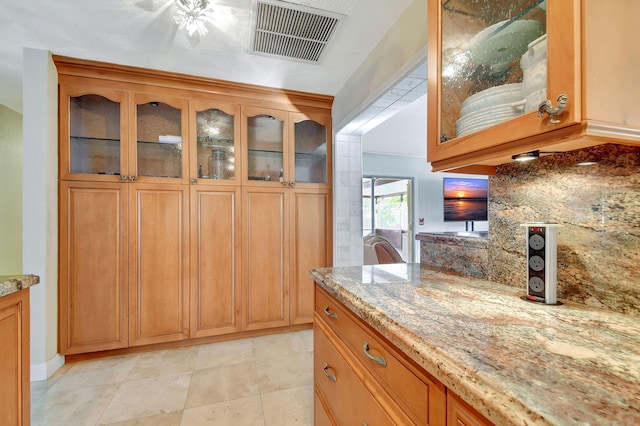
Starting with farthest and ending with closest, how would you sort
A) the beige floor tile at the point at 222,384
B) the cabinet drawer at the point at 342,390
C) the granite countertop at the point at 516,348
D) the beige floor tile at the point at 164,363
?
the beige floor tile at the point at 164,363, the beige floor tile at the point at 222,384, the cabinet drawer at the point at 342,390, the granite countertop at the point at 516,348

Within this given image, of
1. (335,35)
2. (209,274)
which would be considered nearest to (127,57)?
(335,35)

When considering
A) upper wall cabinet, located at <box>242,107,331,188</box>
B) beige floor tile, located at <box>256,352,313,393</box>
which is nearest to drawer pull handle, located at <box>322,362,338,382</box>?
beige floor tile, located at <box>256,352,313,393</box>

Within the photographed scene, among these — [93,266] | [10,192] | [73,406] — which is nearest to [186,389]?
[73,406]

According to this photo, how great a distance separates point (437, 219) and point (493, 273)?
5010mm

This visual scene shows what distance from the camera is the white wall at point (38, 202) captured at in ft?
6.35

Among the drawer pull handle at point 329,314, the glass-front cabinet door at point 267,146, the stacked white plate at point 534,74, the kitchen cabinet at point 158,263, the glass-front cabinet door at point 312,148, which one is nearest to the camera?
the stacked white plate at point 534,74

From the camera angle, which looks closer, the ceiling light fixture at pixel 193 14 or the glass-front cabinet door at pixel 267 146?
the ceiling light fixture at pixel 193 14

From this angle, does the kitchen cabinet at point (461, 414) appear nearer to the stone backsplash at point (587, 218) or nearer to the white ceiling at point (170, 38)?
the stone backsplash at point (587, 218)

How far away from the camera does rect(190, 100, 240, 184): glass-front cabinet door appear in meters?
2.51

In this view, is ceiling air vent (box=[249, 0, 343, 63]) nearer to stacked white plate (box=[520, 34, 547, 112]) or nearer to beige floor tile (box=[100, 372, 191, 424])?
stacked white plate (box=[520, 34, 547, 112])

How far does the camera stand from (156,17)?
66.1 inches

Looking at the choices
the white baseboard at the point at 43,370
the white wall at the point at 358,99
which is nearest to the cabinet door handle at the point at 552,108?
the white wall at the point at 358,99

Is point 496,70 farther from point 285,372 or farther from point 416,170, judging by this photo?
point 416,170

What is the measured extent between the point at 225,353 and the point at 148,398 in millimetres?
645
